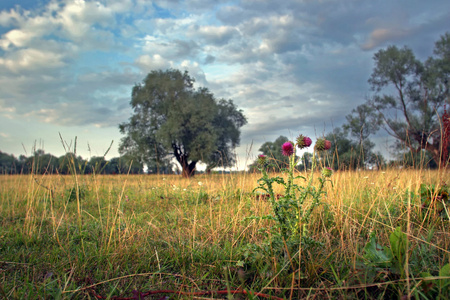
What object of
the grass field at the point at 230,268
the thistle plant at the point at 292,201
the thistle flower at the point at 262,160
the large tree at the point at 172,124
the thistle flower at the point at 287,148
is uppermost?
the large tree at the point at 172,124

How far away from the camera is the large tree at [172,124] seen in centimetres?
2281

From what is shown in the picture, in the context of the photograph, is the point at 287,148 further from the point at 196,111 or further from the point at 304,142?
the point at 196,111

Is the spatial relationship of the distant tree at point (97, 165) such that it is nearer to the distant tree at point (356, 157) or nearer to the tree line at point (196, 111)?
the distant tree at point (356, 157)

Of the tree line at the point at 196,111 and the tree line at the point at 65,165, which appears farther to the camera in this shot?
the tree line at the point at 196,111

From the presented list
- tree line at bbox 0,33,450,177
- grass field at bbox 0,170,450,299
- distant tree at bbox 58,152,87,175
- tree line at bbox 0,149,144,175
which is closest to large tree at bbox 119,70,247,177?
tree line at bbox 0,33,450,177

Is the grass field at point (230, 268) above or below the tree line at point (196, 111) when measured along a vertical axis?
below

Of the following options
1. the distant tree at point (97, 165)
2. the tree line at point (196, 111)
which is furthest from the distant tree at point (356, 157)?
the tree line at point (196, 111)

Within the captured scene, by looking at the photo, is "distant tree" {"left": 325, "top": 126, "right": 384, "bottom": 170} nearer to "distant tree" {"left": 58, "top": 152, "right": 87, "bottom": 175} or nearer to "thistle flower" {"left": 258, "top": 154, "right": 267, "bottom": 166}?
"thistle flower" {"left": 258, "top": 154, "right": 267, "bottom": 166}

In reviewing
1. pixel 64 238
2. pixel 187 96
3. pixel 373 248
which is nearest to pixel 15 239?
pixel 64 238

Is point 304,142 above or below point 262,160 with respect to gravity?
above

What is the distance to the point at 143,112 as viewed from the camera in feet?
82.6

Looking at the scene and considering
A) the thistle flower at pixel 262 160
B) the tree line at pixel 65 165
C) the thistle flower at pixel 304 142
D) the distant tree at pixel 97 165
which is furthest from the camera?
the distant tree at pixel 97 165

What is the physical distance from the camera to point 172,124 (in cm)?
2248

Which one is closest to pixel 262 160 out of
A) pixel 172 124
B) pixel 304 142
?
pixel 304 142
